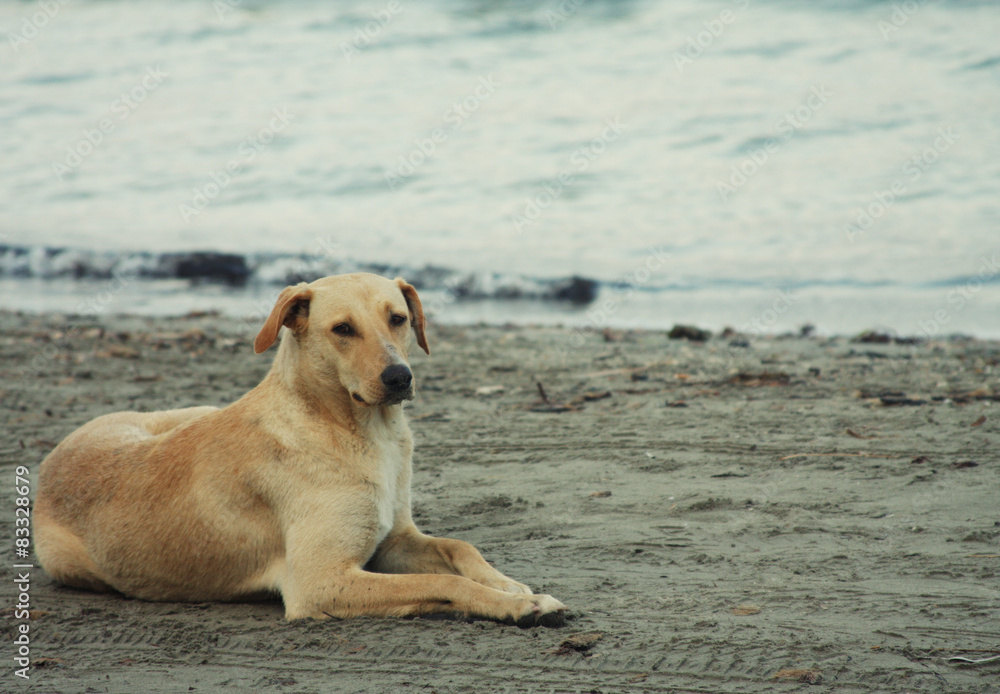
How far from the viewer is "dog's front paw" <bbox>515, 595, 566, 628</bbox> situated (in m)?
3.61

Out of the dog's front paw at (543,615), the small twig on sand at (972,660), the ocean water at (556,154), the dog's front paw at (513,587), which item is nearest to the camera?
the small twig on sand at (972,660)

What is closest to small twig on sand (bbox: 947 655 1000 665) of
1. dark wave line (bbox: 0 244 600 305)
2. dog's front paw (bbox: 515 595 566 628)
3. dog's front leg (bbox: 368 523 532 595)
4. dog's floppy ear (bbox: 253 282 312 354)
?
dog's front paw (bbox: 515 595 566 628)

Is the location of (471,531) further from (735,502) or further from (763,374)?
(763,374)

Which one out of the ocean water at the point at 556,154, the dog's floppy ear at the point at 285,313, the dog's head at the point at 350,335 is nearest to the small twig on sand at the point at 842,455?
the dog's head at the point at 350,335

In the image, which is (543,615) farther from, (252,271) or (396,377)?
(252,271)

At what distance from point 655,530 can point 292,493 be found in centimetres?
185

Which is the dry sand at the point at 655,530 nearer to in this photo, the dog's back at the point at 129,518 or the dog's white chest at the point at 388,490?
the dog's back at the point at 129,518

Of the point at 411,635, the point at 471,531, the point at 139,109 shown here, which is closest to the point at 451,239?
the point at 471,531

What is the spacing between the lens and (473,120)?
2366 centimetres

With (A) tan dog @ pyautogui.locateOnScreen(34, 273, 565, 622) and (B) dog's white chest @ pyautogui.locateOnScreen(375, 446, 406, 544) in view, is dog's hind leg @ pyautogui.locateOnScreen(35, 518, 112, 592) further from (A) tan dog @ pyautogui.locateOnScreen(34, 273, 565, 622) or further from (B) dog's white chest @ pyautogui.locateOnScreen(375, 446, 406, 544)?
(B) dog's white chest @ pyautogui.locateOnScreen(375, 446, 406, 544)

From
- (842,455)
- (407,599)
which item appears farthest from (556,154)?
(407,599)

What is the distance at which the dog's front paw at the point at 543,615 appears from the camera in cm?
361

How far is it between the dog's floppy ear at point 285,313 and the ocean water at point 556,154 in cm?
803

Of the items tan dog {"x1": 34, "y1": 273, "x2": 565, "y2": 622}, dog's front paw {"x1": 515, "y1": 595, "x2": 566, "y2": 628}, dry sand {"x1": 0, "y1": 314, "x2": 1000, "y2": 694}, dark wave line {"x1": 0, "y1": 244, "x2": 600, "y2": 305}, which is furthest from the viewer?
dark wave line {"x1": 0, "y1": 244, "x2": 600, "y2": 305}
